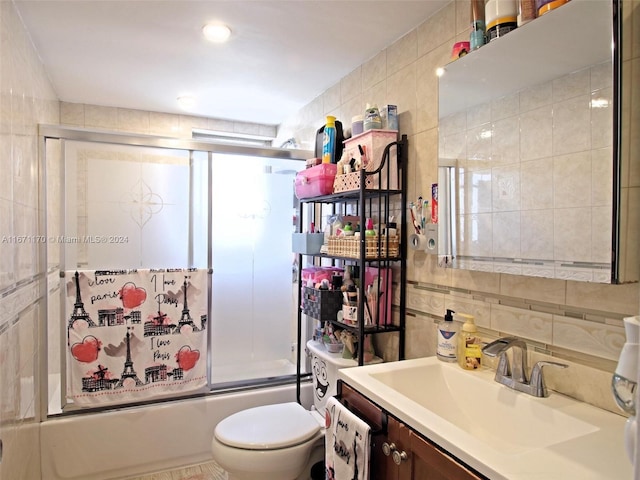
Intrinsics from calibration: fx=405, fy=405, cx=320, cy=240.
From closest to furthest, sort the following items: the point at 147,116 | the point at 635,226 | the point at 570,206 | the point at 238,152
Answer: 1. the point at 635,226
2. the point at 570,206
3. the point at 238,152
4. the point at 147,116

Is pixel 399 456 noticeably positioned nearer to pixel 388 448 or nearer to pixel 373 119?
pixel 388 448

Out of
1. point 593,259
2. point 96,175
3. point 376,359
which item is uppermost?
point 96,175

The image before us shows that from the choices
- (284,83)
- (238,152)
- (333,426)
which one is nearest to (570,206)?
(333,426)

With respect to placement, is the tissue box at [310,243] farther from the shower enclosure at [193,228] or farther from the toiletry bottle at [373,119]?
the toiletry bottle at [373,119]

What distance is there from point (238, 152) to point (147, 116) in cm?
132

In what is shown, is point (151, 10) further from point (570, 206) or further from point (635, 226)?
point (635, 226)

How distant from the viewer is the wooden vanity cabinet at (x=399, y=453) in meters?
0.94

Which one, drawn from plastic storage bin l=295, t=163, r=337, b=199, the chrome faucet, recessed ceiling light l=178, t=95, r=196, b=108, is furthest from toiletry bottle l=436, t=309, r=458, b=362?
recessed ceiling light l=178, t=95, r=196, b=108

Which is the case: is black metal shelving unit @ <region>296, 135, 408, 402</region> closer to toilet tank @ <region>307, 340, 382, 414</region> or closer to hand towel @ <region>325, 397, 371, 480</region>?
toilet tank @ <region>307, 340, 382, 414</region>

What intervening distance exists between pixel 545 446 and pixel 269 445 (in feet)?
3.74

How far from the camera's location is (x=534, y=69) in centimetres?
121

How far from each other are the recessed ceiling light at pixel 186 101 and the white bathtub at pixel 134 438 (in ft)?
6.51

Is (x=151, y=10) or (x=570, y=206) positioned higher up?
(x=151, y=10)

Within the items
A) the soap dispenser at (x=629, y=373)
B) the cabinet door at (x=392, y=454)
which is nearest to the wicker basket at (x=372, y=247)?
the cabinet door at (x=392, y=454)
